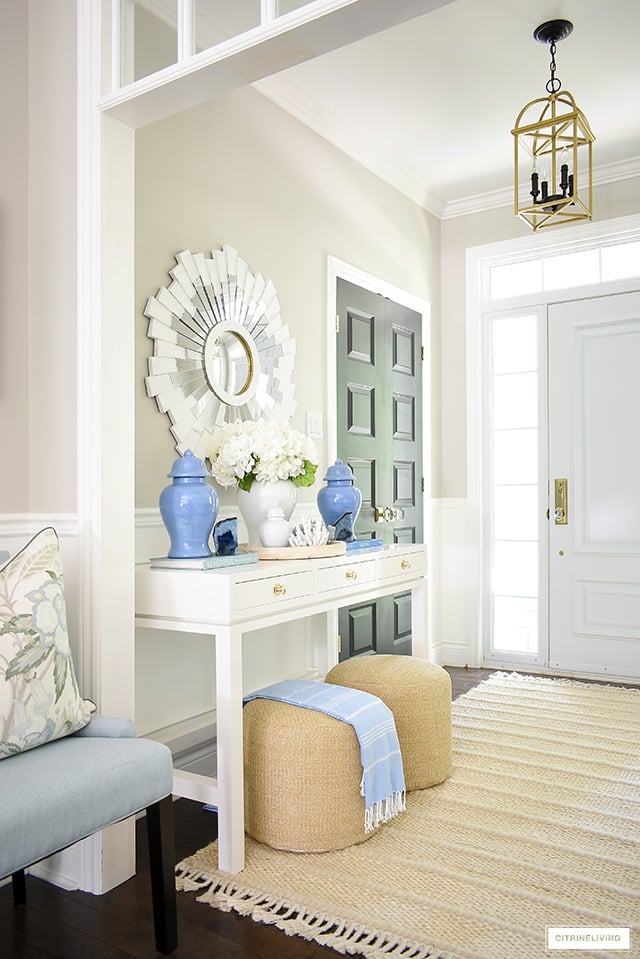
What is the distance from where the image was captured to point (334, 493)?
9.78 feet

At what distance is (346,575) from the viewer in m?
2.70

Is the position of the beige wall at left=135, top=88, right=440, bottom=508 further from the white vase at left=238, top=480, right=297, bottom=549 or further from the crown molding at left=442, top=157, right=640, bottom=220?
the crown molding at left=442, top=157, right=640, bottom=220

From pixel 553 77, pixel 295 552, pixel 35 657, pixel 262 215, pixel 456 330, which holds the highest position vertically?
pixel 553 77

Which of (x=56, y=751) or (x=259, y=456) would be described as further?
(x=259, y=456)

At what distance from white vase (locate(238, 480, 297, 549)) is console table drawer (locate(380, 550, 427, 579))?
0.49 m

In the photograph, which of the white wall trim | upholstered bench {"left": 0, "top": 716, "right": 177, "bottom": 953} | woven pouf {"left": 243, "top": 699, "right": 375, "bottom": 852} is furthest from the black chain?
upholstered bench {"left": 0, "top": 716, "right": 177, "bottom": 953}

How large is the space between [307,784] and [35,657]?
0.88 meters

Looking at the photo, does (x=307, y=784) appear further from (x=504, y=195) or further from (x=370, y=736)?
(x=504, y=195)

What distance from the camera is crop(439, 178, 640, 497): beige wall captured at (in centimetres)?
469

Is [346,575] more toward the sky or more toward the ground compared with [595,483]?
more toward the ground

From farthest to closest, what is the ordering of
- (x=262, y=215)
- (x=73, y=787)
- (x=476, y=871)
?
1. (x=262, y=215)
2. (x=476, y=871)
3. (x=73, y=787)

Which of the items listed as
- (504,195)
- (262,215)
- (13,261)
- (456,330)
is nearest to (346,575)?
(13,261)

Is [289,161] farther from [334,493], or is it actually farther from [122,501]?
[122,501]

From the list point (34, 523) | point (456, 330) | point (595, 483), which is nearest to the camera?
point (34, 523)
